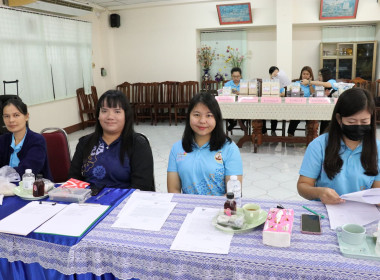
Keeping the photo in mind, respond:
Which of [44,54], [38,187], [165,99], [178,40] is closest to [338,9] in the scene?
[178,40]

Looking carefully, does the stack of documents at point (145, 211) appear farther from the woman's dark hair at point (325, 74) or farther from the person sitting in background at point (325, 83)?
the woman's dark hair at point (325, 74)

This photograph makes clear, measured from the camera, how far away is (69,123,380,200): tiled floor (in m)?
3.77

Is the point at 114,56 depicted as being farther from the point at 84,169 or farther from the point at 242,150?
the point at 84,169

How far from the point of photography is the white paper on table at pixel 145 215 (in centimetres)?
149

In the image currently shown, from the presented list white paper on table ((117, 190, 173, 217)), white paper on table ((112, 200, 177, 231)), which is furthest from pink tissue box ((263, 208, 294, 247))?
white paper on table ((117, 190, 173, 217))

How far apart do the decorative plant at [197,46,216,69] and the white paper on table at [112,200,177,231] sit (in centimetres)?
646

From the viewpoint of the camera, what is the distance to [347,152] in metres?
1.77

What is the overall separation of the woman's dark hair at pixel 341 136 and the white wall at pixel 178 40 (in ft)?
18.5

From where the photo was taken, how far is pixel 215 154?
200 cm

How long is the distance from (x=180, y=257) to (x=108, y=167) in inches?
37.6

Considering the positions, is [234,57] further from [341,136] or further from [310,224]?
[310,224]

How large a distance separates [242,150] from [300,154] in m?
0.85

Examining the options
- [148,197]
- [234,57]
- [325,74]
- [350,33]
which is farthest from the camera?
[234,57]

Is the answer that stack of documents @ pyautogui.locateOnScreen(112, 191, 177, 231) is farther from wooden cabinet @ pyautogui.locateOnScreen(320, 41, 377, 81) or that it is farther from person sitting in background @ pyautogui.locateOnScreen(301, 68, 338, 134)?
wooden cabinet @ pyautogui.locateOnScreen(320, 41, 377, 81)
